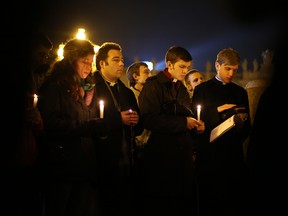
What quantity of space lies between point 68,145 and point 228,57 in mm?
2459

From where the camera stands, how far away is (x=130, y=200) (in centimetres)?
461

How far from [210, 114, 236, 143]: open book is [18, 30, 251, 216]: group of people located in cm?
15

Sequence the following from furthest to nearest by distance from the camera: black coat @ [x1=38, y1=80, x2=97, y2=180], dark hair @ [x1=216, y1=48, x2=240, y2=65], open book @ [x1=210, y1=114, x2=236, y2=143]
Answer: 1. dark hair @ [x1=216, y1=48, x2=240, y2=65]
2. open book @ [x1=210, y1=114, x2=236, y2=143]
3. black coat @ [x1=38, y1=80, x2=97, y2=180]

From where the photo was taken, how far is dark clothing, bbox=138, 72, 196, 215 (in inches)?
177

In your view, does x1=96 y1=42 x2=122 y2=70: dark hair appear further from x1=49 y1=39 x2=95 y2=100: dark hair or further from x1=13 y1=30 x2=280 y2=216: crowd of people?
x1=49 y1=39 x2=95 y2=100: dark hair

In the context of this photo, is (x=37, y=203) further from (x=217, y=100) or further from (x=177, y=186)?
(x=217, y=100)

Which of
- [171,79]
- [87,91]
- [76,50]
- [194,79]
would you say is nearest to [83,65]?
[76,50]

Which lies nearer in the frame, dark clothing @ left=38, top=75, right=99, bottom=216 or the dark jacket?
dark clothing @ left=38, top=75, right=99, bottom=216

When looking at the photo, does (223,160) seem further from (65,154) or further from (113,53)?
(65,154)

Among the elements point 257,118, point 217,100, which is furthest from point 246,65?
point 257,118

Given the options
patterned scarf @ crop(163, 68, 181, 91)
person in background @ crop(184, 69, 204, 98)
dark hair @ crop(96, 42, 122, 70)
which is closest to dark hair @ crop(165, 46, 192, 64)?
patterned scarf @ crop(163, 68, 181, 91)

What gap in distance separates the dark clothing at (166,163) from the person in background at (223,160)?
387mm

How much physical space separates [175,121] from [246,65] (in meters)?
26.3

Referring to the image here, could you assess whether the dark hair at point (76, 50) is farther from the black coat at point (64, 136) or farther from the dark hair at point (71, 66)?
the black coat at point (64, 136)
